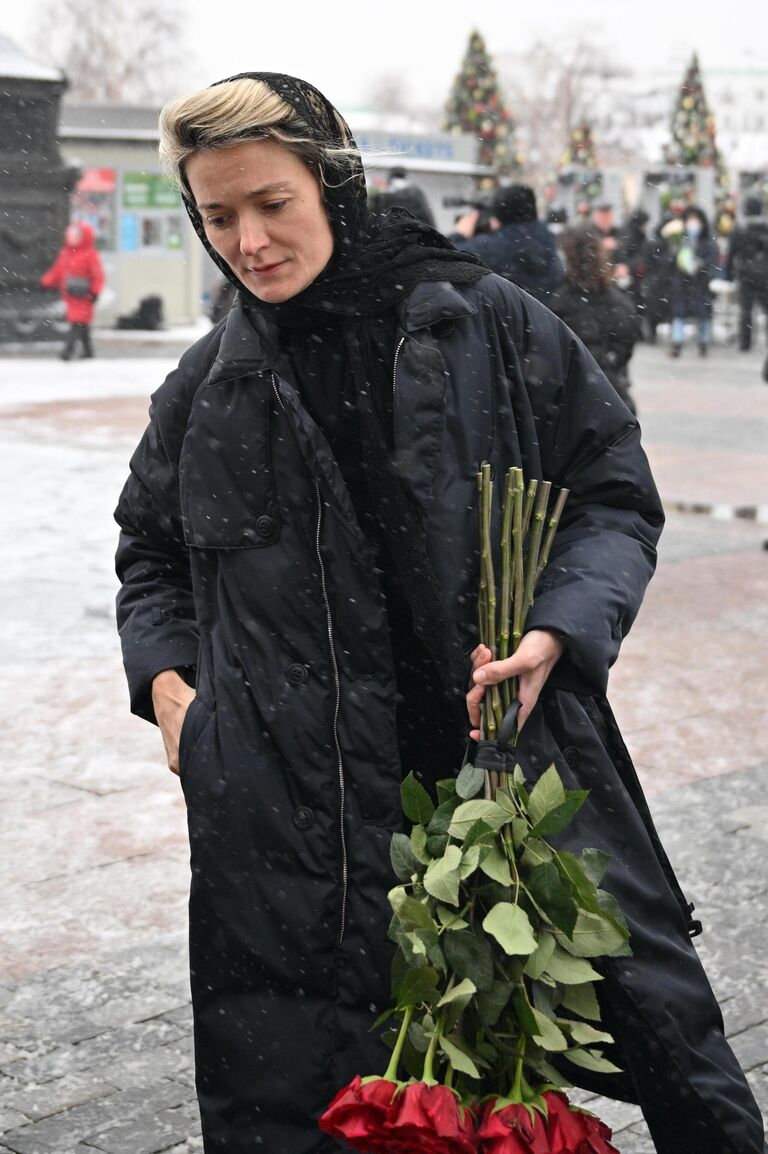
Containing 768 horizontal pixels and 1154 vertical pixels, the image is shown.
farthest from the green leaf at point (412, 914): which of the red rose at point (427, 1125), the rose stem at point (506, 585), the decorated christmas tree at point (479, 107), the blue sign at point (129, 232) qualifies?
the decorated christmas tree at point (479, 107)

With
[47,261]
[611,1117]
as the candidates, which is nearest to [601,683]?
[611,1117]

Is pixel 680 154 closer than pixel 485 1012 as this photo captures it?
No

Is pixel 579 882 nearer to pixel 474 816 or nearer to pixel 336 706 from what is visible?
pixel 474 816

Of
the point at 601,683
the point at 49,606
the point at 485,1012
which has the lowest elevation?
the point at 49,606

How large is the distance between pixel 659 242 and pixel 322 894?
2385 cm

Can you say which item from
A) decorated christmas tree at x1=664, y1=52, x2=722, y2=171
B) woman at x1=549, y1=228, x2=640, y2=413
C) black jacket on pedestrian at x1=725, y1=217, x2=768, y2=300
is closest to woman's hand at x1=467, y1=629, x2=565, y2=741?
woman at x1=549, y1=228, x2=640, y2=413

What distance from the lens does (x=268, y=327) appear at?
102 inches

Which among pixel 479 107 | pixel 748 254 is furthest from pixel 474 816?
pixel 479 107

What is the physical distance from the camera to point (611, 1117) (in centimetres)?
347

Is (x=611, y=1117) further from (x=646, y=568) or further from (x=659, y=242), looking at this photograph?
(x=659, y=242)

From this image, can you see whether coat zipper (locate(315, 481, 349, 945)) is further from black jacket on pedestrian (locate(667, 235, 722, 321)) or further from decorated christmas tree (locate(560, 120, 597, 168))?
decorated christmas tree (locate(560, 120, 597, 168))

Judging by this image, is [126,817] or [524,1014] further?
[126,817]

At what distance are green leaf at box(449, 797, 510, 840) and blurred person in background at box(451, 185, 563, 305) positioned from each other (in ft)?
26.1

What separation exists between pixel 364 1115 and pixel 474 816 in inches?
16.0
